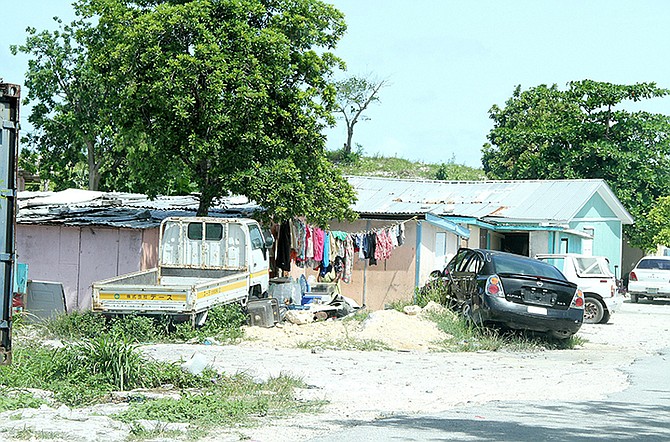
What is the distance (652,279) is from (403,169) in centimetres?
3494

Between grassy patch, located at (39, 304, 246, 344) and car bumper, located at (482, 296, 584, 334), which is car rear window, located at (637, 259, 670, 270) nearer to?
car bumper, located at (482, 296, 584, 334)

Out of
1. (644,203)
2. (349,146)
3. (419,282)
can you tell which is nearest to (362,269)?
(419,282)

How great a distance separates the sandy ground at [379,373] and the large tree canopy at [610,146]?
79.4 ft

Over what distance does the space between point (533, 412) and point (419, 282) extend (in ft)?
45.8

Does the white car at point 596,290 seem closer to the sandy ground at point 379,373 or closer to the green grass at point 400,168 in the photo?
the sandy ground at point 379,373

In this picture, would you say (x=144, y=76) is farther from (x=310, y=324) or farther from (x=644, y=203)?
(x=644, y=203)

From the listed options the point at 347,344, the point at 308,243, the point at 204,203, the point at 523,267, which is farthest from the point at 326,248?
the point at 347,344

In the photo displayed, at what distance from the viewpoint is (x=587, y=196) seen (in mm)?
34500

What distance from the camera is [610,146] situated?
139ft

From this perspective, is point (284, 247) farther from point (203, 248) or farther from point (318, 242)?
point (203, 248)

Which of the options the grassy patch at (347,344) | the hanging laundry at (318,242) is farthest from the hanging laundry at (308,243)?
the grassy patch at (347,344)

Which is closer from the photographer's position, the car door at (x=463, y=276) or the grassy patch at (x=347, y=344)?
the grassy patch at (x=347, y=344)

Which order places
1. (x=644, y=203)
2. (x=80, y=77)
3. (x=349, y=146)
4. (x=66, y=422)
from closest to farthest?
(x=66, y=422)
(x=80, y=77)
(x=644, y=203)
(x=349, y=146)

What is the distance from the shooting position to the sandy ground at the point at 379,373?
8609 mm
